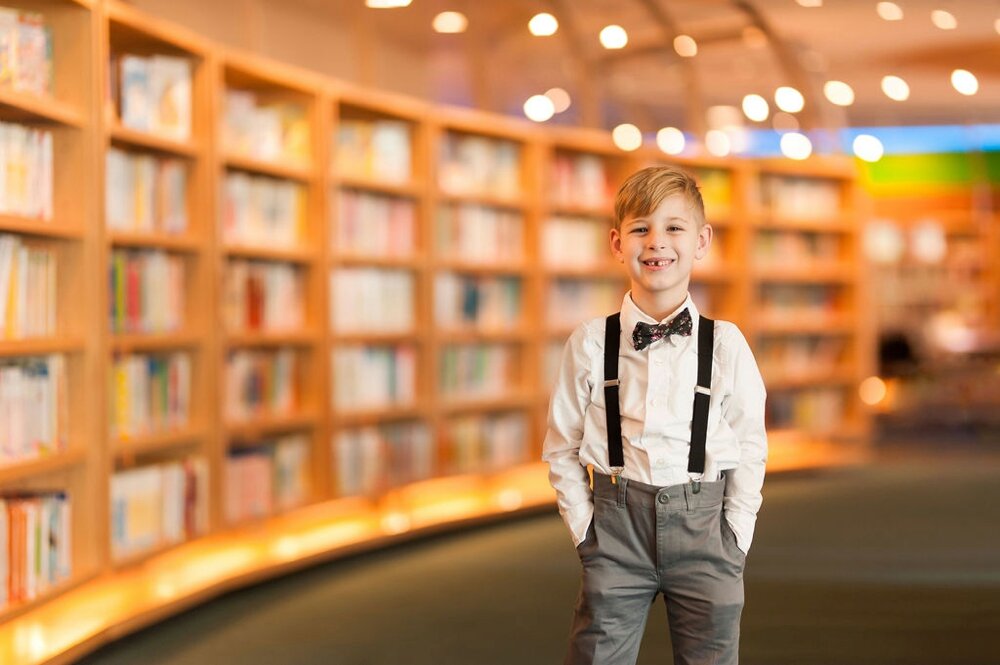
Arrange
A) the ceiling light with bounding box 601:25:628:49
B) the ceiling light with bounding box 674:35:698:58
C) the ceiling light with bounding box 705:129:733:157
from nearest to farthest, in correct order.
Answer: the ceiling light with bounding box 674:35:698:58
the ceiling light with bounding box 601:25:628:49
the ceiling light with bounding box 705:129:733:157

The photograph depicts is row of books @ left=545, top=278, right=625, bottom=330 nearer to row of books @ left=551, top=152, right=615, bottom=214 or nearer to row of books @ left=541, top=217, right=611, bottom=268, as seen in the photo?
row of books @ left=541, top=217, right=611, bottom=268

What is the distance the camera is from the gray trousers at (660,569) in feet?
8.28

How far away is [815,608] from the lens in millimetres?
4734

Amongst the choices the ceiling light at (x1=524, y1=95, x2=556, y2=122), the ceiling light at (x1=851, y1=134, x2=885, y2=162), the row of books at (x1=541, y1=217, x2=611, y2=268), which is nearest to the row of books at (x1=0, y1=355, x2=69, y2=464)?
the row of books at (x1=541, y1=217, x2=611, y2=268)

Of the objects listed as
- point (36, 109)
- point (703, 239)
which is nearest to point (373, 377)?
point (36, 109)

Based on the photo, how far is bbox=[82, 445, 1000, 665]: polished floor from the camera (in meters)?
4.04

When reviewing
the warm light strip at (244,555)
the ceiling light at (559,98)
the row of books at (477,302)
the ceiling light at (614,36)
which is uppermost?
the ceiling light at (559,98)

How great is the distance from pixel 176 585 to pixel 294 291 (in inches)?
68.7

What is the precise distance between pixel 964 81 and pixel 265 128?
989cm

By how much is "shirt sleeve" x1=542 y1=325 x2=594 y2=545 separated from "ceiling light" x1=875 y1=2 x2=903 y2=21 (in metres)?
8.86

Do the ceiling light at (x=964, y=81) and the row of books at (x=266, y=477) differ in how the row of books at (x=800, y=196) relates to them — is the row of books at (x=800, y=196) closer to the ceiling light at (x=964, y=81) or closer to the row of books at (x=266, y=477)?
the ceiling light at (x=964, y=81)

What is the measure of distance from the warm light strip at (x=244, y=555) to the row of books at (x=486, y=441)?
74mm

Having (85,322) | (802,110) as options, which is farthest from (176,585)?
(802,110)

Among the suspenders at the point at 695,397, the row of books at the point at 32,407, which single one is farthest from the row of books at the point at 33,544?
the suspenders at the point at 695,397
